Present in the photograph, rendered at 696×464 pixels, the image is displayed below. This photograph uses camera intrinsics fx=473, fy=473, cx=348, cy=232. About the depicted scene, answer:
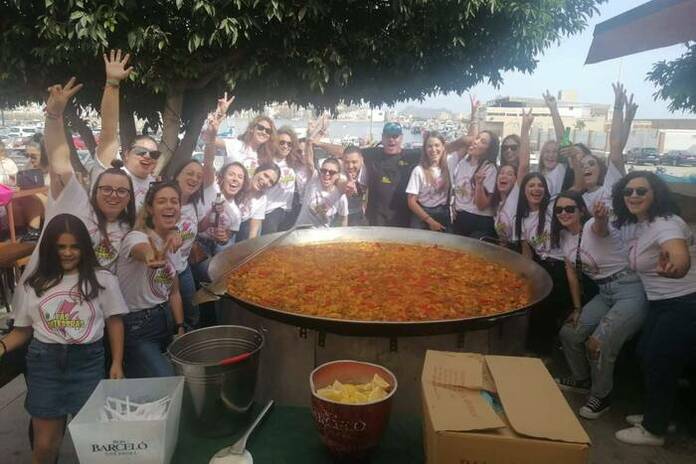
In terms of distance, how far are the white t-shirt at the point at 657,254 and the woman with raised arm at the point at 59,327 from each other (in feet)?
12.5

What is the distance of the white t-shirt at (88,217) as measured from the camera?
123 inches

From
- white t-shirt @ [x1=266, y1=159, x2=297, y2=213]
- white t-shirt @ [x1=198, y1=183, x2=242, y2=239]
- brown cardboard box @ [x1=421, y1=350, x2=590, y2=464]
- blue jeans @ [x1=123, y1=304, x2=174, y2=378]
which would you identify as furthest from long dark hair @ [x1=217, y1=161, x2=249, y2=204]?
brown cardboard box @ [x1=421, y1=350, x2=590, y2=464]

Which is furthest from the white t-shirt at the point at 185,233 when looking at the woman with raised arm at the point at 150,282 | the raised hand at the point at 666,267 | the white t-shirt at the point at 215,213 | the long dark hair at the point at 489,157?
the raised hand at the point at 666,267

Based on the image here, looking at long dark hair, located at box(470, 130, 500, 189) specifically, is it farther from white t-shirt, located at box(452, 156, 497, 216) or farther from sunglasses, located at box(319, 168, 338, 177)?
sunglasses, located at box(319, 168, 338, 177)

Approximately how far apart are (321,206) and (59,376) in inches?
144

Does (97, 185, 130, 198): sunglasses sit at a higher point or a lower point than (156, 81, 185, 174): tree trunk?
lower

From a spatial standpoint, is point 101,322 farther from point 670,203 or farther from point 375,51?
point 375,51

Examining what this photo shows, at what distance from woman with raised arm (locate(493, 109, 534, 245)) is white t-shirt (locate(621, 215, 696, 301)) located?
155 centimetres

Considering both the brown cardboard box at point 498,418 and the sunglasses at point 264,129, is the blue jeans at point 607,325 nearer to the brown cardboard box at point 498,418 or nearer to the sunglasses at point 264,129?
the brown cardboard box at point 498,418

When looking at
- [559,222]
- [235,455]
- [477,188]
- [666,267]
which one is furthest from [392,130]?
[235,455]

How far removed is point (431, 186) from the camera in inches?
243

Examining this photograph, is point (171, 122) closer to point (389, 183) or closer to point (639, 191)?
point (389, 183)

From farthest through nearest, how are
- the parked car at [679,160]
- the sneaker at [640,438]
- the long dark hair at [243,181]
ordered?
the parked car at [679,160], the long dark hair at [243,181], the sneaker at [640,438]

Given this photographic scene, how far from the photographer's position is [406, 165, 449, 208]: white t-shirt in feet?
20.2
